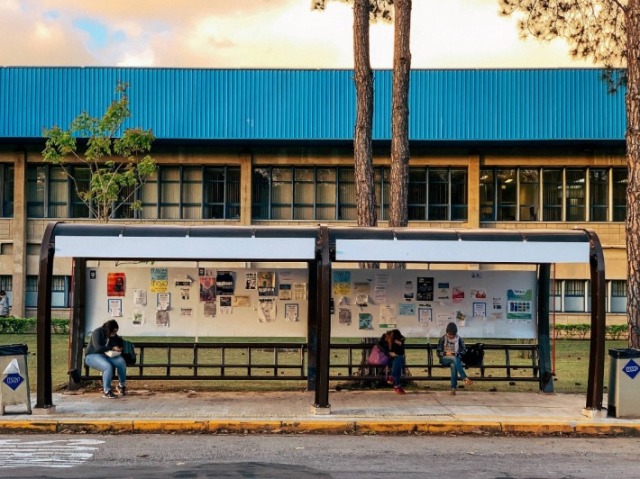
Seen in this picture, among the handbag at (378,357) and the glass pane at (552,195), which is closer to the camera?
the handbag at (378,357)

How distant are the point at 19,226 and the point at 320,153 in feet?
42.2

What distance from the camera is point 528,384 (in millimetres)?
17188

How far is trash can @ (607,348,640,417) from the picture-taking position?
13.1 m

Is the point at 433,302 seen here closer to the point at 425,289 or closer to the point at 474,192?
the point at 425,289

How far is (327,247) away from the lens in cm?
1309

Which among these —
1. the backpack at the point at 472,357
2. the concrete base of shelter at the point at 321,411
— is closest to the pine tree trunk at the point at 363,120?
the backpack at the point at 472,357

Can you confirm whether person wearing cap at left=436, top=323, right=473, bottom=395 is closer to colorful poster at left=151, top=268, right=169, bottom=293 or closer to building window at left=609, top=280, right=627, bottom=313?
colorful poster at left=151, top=268, right=169, bottom=293

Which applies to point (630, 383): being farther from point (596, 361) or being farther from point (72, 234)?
point (72, 234)

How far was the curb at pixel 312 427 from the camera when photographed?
1233 cm

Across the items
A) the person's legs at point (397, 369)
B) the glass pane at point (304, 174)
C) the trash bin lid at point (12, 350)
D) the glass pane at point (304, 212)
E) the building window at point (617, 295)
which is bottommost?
the person's legs at point (397, 369)

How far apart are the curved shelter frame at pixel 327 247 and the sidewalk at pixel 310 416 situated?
56cm

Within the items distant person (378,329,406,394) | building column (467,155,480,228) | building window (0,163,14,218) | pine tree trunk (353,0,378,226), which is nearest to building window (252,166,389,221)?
building column (467,155,480,228)

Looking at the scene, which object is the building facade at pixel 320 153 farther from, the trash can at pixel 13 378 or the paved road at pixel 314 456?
the paved road at pixel 314 456

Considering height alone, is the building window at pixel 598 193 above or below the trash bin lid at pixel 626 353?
above
